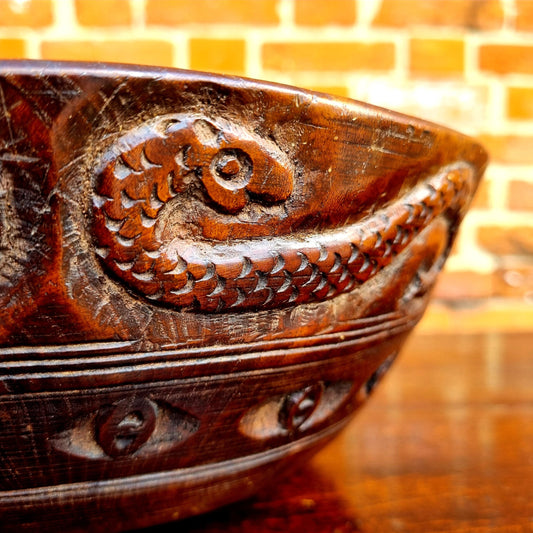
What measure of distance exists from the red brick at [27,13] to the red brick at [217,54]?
23 cm

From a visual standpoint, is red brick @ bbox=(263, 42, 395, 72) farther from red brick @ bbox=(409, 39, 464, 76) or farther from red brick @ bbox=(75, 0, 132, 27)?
red brick @ bbox=(75, 0, 132, 27)

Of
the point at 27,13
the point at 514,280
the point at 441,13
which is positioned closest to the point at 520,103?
the point at 441,13

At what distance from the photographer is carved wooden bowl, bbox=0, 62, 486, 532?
8.2 inches

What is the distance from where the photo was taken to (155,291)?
0.23 metres

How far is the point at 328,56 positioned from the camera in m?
0.91

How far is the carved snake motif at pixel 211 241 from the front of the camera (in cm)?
21

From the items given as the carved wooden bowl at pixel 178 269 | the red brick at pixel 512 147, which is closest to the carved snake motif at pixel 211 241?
the carved wooden bowl at pixel 178 269

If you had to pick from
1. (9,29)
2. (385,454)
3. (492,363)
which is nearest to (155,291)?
(385,454)

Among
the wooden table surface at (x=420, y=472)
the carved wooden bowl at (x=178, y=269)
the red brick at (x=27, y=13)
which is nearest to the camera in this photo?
the carved wooden bowl at (x=178, y=269)

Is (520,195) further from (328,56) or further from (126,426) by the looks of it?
(126,426)

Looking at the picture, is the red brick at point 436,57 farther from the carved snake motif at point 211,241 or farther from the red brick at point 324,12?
the carved snake motif at point 211,241

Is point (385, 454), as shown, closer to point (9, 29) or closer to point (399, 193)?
point (399, 193)

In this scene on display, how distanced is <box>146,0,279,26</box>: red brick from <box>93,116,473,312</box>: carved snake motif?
0.72 metres

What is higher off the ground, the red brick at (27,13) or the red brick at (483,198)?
the red brick at (27,13)
